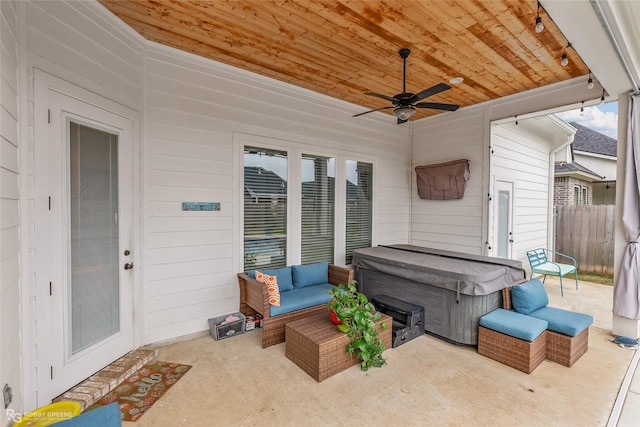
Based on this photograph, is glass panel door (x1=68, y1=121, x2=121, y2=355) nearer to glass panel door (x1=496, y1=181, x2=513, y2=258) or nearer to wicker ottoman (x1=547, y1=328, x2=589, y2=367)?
wicker ottoman (x1=547, y1=328, x2=589, y2=367)

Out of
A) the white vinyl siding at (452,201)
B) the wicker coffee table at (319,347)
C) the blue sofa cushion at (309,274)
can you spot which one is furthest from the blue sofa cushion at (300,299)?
the white vinyl siding at (452,201)

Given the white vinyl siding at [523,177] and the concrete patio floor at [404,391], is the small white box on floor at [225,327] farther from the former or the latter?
the white vinyl siding at [523,177]

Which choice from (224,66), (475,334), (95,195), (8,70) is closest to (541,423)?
(475,334)

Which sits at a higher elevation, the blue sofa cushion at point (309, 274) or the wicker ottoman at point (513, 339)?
the blue sofa cushion at point (309, 274)

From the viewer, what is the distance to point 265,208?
13.1 ft

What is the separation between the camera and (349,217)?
16.4ft

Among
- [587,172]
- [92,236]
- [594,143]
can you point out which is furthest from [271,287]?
[594,143]

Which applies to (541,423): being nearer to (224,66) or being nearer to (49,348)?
(49,348)

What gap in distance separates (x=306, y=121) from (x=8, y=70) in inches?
125

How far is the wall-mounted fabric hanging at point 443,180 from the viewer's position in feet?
16.3

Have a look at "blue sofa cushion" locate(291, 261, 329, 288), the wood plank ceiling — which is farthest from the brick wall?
"blue sofa cushion" locate(291, 261, 329, 288)

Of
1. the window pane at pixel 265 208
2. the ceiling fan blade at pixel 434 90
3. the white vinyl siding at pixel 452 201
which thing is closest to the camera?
the ceiling fan blade at pixel 434 90

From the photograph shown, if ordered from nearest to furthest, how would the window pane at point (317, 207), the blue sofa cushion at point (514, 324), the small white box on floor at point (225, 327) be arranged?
the blue sofa cushion at point (514, 324) < the small white box on floor at point (225, 327) < the window pane at point (317, 207)

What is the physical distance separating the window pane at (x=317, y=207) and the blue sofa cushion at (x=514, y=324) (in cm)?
241
